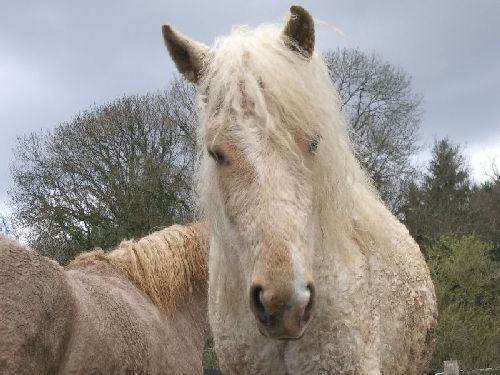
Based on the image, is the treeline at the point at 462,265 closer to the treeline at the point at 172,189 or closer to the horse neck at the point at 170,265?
the treeline at the point at 172,189

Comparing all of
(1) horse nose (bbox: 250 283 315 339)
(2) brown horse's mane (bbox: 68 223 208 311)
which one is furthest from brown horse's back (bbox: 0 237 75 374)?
(1) horse nose (bbox: 250 283 315 339)

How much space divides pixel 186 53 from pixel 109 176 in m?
15.1

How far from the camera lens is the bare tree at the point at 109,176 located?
52.3ft

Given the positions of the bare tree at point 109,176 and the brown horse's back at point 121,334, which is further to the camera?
the bare tree at point 109,176

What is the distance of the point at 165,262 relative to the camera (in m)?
5.85

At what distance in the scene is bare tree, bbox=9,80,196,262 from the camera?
15.9 metres

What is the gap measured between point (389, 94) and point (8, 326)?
17065 millimetres

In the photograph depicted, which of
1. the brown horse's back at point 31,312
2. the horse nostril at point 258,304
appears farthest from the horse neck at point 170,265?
the horse nostril at point 258,304

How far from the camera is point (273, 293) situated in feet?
6.62

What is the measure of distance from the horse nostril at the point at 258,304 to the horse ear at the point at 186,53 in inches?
47.9

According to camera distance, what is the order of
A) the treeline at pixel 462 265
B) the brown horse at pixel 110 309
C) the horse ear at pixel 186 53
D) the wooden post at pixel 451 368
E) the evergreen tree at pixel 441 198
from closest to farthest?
the horse ear at pixel 186 53 < the brown horse at pixel 110 309 < the wooden post at pixel 451 368 < the treeline at pixel 462 265 < the evergreen tree at pixel 441 198

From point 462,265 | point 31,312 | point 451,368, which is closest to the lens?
point 31,312

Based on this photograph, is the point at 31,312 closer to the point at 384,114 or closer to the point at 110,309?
the point at 110,309

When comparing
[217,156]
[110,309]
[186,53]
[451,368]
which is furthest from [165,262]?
[451,368]
